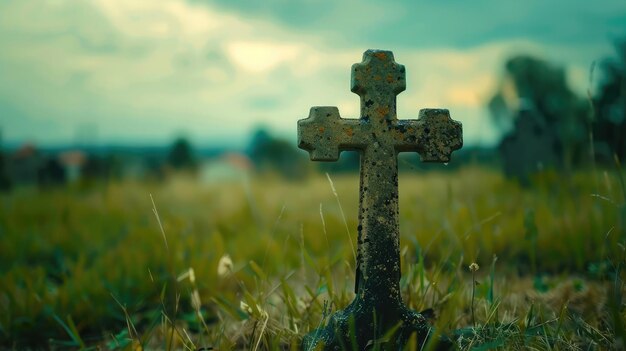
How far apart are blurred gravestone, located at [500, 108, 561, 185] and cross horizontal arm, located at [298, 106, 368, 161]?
563 centimetres

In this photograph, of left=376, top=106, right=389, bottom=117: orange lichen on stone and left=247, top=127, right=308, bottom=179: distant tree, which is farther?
left=247, top=127, right=308, bottom=179: distant tree

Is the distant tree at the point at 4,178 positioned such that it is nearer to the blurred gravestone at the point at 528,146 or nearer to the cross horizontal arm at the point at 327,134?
the blurred gravestone at the point at 528,146

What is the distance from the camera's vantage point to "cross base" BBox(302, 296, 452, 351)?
2070 mm

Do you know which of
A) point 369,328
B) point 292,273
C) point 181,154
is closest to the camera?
point 369,328

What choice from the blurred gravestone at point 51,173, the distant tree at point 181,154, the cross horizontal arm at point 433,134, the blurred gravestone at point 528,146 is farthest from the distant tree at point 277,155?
the cross horizontal arm at point 433,134

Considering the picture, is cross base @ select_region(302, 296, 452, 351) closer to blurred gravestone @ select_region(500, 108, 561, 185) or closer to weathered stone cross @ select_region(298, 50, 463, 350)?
weathered stone cross @ select_region(298, 50, 463, 350)

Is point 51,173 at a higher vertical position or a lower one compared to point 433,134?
lower

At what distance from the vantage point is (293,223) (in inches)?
240

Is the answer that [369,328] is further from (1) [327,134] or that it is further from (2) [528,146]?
(2) [528,146]

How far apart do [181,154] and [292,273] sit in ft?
43.8

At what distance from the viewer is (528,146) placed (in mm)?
7453

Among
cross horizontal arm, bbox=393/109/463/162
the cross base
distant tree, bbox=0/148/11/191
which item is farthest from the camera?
distant tree, bbox=0/148/11/191

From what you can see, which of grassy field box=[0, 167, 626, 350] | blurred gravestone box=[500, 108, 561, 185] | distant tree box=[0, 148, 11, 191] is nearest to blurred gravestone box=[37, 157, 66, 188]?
distant tree box=[0, 148, 11, 191]

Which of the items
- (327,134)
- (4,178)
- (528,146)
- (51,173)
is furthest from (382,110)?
(4,178)
